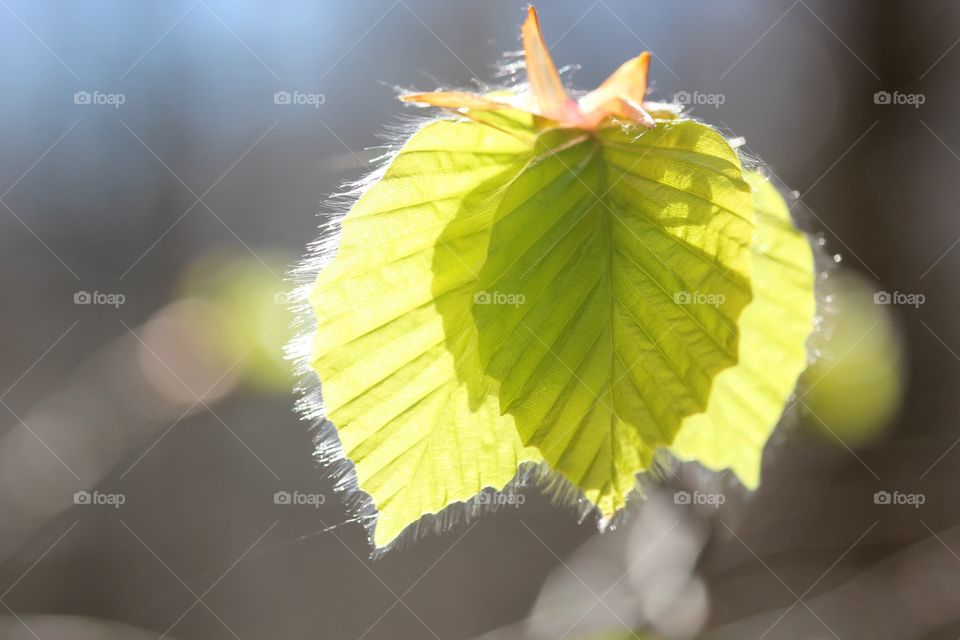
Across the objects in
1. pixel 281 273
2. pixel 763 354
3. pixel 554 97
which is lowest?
pixel 763 354

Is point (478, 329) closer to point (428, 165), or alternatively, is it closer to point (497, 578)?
point (428, 165)

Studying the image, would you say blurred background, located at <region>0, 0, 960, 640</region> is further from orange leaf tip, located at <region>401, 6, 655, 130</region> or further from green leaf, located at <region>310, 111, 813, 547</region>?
orange leaf tip, located at <region>401, 6, 655, 130</region>

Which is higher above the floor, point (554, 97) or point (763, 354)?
point (554, 97)

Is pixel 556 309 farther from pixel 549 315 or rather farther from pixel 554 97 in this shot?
pixel 554 97

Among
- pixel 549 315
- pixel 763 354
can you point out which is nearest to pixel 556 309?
pixel 549 315

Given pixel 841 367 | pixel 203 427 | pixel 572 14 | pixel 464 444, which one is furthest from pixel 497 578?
pixel 464 444

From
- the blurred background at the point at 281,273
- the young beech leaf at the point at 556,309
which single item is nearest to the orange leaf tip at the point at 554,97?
the young beech leaf at the point at 556,309

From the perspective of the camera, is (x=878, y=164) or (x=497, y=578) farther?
(x=497, y=578)
